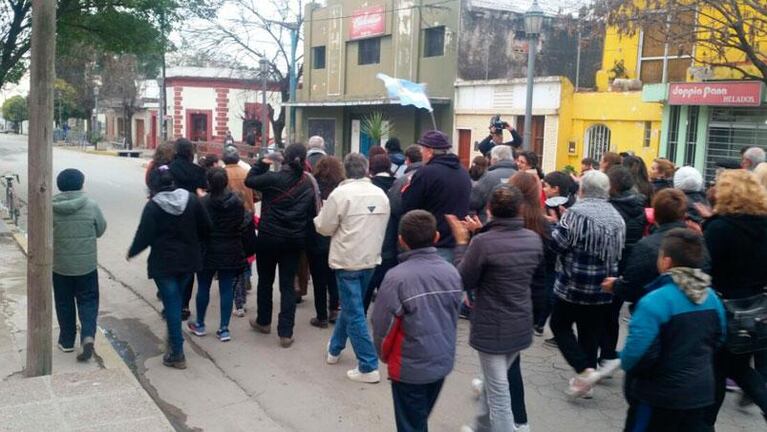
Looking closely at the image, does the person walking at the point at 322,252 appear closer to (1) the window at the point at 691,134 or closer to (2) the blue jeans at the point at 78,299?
(2) the blue jeans at the point at 78,299

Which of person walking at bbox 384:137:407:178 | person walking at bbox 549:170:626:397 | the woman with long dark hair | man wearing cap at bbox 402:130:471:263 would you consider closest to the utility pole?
man wearing cap at bbox 402:130:471:263

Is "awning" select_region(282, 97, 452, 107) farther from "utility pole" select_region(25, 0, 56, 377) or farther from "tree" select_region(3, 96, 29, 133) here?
"tree" select_region(3, 96, 29, 133)

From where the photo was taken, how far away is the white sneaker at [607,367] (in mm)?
5341

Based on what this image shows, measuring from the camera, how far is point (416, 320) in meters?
3.90

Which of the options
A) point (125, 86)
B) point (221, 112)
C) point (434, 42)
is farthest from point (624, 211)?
point (125, 86)

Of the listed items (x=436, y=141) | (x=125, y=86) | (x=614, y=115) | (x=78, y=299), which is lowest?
(x=78, y=299)

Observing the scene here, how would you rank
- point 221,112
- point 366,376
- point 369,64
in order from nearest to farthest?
point 366,376, point 369,64, point 221,112

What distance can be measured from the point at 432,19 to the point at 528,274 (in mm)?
21687

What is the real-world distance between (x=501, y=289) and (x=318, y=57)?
1137 inches

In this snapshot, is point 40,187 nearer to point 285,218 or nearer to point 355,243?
point 285,218

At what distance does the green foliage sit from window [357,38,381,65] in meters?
2.14

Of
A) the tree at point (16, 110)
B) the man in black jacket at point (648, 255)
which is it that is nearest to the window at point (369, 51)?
the man in black jacket at point (648, 255)

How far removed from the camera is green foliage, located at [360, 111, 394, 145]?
23.2 metres

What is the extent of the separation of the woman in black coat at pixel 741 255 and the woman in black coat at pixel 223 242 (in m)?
4.04
